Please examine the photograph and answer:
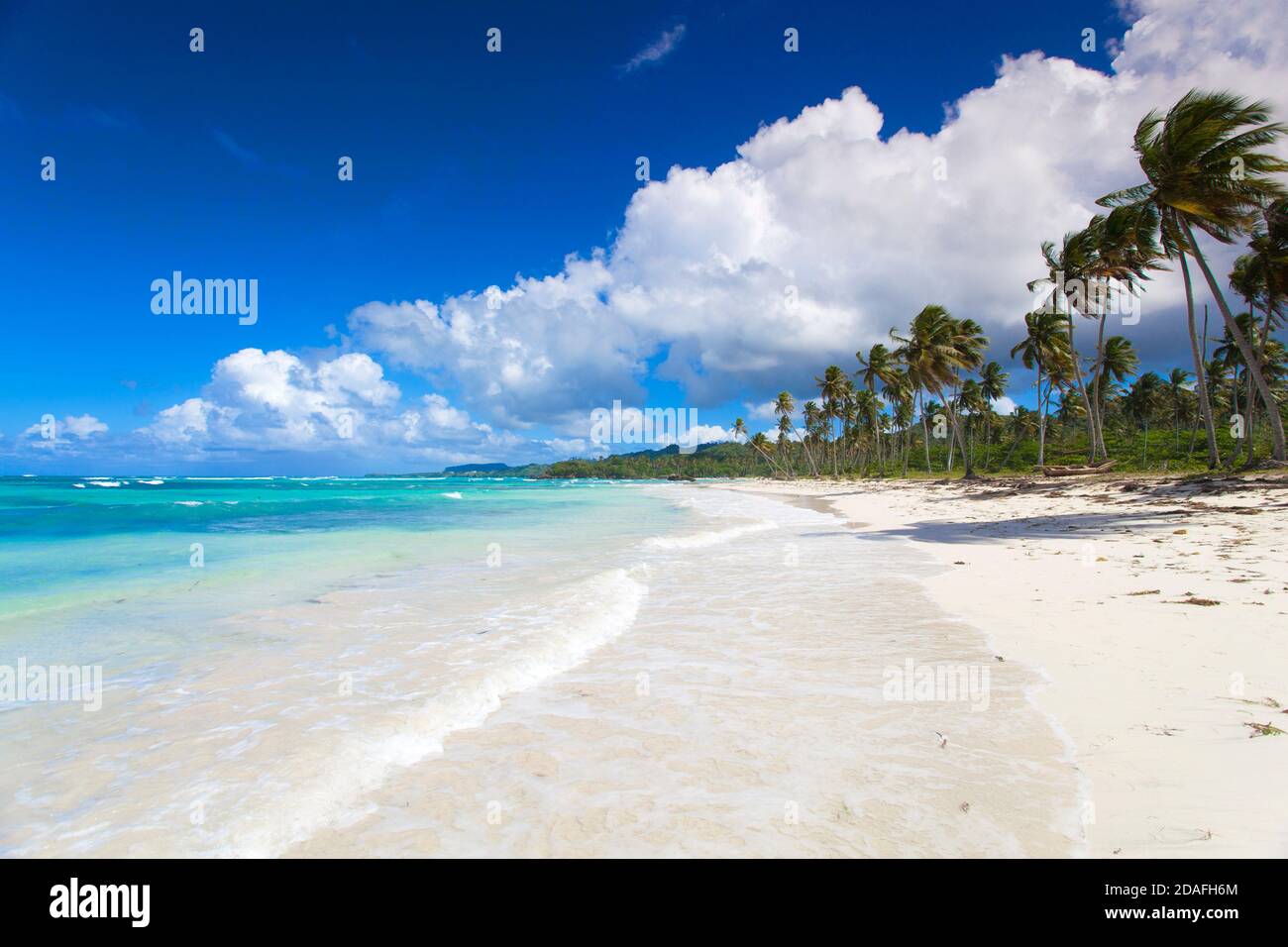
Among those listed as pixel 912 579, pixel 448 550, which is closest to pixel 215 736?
pixel 912 579

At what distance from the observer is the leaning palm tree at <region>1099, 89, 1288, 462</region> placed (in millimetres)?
20000

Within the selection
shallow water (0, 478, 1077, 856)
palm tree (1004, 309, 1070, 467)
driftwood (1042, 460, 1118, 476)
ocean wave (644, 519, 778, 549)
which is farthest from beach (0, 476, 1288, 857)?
palm tree (1004, 309, 1070, 467)

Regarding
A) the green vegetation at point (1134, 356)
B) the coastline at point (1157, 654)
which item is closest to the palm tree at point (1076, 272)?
the green vegetation at point (1134, 356)

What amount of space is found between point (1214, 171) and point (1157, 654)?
26149mm

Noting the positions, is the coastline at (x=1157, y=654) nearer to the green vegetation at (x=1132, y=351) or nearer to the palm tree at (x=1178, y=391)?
the green vegetation at (x=1132, y=351)

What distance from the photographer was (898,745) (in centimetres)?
420

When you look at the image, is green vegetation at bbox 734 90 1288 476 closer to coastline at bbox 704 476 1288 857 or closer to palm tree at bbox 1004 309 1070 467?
palm tree at bbox 1004 309 1070 467

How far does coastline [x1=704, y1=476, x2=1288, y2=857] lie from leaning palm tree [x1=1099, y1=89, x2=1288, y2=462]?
1265 centimetres

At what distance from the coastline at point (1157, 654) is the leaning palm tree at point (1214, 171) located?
1265 cm

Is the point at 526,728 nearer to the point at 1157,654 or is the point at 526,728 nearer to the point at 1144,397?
the point at 1157,654
